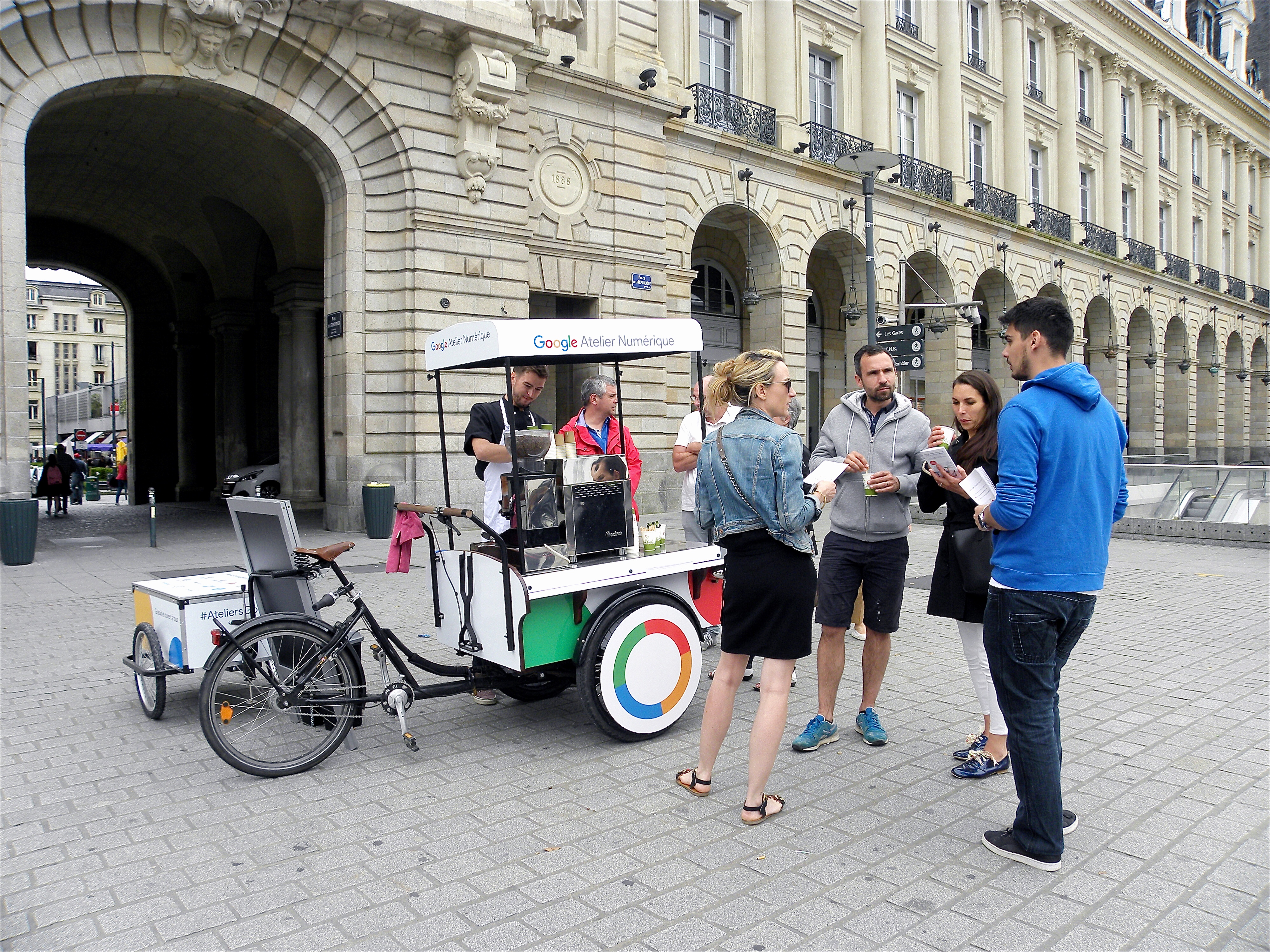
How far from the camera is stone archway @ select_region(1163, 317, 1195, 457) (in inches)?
1682

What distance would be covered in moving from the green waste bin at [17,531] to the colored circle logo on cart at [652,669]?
10362 mm

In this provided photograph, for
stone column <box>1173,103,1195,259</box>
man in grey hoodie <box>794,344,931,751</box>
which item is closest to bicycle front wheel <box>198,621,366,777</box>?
man in grey hoodie <box>794,344,931,751</box>

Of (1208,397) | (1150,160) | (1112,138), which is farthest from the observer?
(1208,397)

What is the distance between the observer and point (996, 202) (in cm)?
3008

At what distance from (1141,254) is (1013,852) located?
42.4 meters

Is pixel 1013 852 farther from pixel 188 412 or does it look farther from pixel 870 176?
pixel 188 412

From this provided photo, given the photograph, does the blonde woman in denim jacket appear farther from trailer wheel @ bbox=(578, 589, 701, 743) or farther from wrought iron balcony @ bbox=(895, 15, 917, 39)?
wrought iron balcony @ bbox=(895, 15, 917, 39)

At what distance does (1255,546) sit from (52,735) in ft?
51.8

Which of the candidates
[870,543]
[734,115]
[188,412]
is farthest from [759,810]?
[188,412]

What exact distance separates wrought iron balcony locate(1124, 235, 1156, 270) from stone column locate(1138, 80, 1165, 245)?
0.61 m

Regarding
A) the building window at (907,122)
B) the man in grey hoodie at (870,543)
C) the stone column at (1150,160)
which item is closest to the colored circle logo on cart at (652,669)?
the man in grey hoodie at (870,543)

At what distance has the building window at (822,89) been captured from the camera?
24.9 metres

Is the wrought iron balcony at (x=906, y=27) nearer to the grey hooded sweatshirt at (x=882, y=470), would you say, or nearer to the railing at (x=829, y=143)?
the railing at (x=829, y=143)

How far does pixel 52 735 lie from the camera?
512cm
